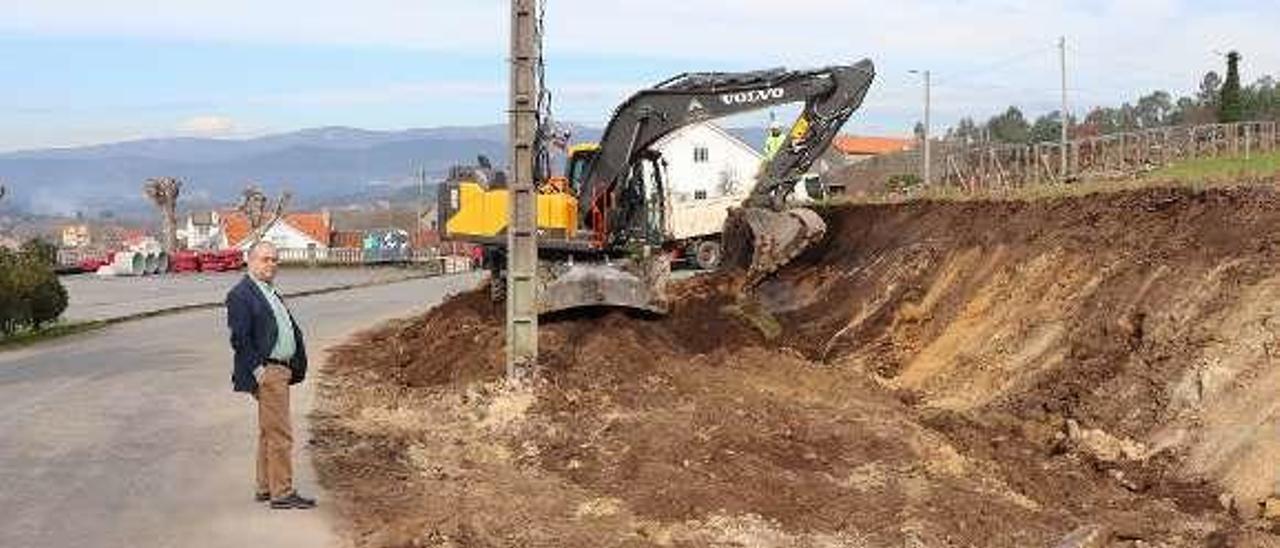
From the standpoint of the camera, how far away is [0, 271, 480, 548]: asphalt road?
28.9ft

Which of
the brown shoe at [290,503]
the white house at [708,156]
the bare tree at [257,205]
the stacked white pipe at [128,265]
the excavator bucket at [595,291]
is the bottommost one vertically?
the brown shoe at [290,503]

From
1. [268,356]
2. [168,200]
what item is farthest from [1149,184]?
[168,200]

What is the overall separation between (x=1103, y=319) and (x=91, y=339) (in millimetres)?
15207

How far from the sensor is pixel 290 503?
938 centimetres

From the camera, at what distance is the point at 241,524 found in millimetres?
8969

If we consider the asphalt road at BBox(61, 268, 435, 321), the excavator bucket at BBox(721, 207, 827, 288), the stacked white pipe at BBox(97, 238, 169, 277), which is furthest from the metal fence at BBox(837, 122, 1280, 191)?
the stacked white pipe at BBox(97, 238, 169, 277)

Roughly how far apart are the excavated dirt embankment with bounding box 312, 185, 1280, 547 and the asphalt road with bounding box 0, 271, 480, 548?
0.62 m

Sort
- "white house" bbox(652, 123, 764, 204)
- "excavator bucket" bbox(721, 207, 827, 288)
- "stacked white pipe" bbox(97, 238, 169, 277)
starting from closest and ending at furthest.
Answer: "excavator bucket" bbox(721, 207, 827, 288)
"stacked white pipe" bbox(97, 238, 169, 277)
"white house" bbox(652, 123, 764, 204)

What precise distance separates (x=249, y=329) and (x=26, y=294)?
15898mm

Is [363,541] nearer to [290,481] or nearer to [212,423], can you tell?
[290,481]

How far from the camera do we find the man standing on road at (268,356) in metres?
9.27

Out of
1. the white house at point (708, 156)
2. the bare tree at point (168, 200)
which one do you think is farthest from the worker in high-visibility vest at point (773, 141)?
the bare tree at point (168, 200)

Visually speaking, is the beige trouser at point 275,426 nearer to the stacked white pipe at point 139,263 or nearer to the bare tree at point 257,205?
the stacked white pipe at point 139,263

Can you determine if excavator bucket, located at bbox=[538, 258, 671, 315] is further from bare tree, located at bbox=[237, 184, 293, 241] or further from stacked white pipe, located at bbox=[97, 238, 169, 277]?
bare tree, located at bbox=[237, 184, 293, 241]
